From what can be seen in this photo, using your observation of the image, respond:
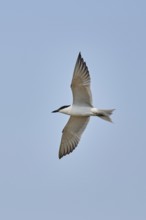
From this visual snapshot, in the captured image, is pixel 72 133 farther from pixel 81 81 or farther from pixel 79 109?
pixel 81 81

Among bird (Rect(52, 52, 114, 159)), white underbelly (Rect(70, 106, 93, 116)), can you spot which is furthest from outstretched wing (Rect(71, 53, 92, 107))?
white underbelly (Rect(70, 106, 93, 116))

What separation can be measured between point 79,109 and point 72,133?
1.33m

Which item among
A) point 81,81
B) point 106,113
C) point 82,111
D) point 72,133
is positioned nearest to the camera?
point 106,113

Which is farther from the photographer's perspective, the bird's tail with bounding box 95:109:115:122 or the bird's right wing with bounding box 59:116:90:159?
the bird's right wing with bounding box 59:116:90:159

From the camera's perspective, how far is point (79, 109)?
2202 centimetres

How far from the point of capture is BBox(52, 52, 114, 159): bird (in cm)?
2162

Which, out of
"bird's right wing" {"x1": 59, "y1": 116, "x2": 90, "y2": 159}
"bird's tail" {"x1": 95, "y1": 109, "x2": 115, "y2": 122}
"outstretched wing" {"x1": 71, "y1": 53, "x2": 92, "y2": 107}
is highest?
"outstretched wing" {"x1": 71, "y1": 53, "x2": 92, "y2": 107}

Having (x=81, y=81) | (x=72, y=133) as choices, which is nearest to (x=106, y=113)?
(x=81, y=81)

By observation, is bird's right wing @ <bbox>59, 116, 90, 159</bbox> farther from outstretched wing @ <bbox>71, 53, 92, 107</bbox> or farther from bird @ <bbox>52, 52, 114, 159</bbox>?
outstretched wing @ <bbox>71, 53, 92, 107</bbox>

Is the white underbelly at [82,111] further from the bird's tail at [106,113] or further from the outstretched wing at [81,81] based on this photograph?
the bird's tail at [106,113]

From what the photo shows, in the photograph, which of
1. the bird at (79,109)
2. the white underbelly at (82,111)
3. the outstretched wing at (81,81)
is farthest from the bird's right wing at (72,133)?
the outstretched wing at (81,81)

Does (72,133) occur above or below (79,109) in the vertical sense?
below

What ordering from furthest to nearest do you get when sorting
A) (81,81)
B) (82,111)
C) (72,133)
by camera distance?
(72,133) < (82,111) < (81,81)

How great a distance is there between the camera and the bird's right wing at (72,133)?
74.8 feet
